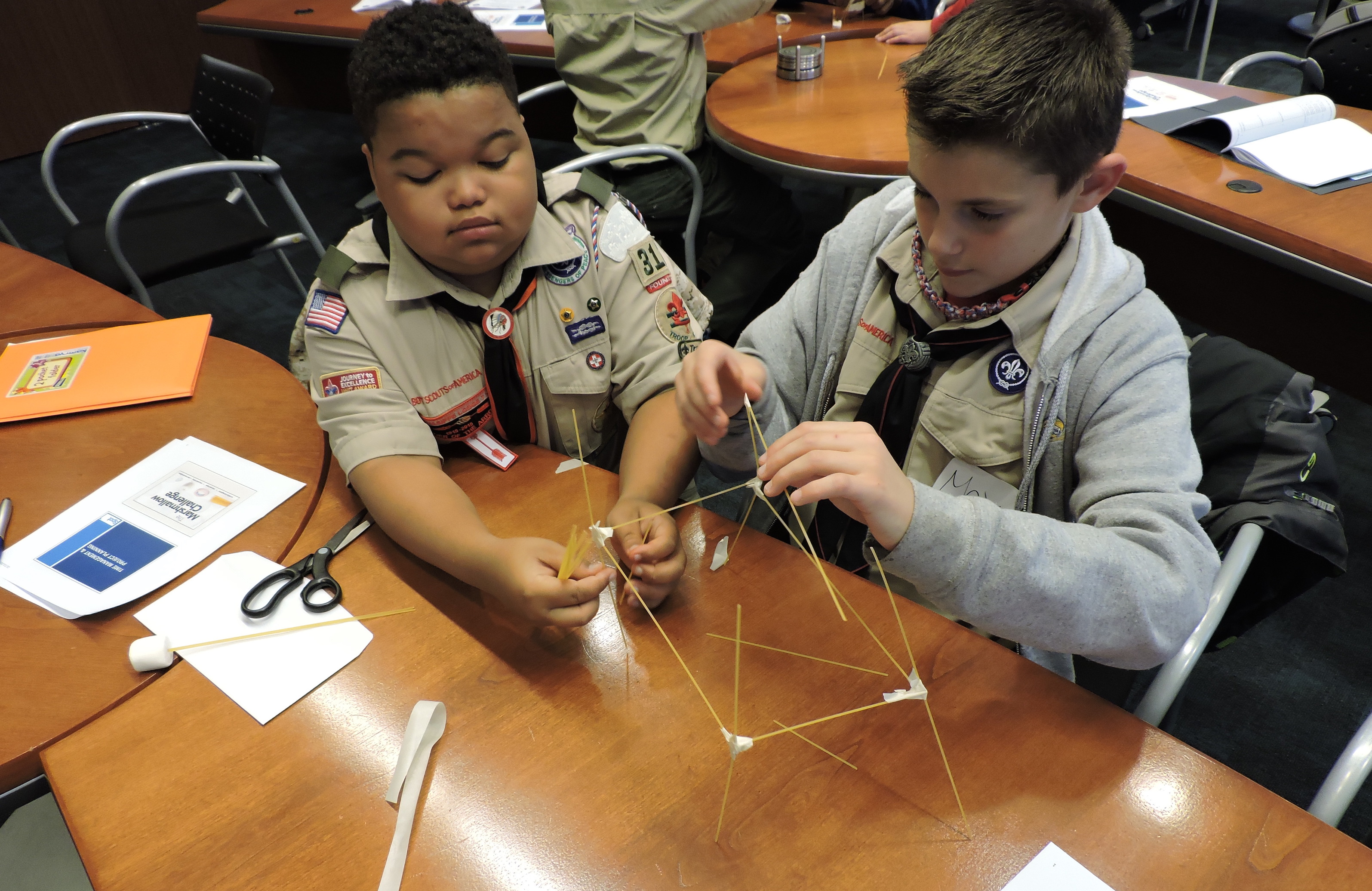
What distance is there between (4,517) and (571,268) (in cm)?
94

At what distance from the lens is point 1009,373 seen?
1157mm

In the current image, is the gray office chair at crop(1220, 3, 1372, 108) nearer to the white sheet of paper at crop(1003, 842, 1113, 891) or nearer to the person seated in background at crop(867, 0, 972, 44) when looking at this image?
the person seated in background at crop(867, 0, 972, 44)

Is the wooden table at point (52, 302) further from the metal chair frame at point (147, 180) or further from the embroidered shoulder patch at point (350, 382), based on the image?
the embroidered shoulder patch at point (350, 382)

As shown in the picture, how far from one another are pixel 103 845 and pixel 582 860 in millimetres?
498

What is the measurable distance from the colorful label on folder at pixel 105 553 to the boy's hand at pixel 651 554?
0.66 metres

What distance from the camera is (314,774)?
3.03 feet

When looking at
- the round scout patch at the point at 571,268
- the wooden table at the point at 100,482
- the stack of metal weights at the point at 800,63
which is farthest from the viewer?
the stack of metal weights at the point at 800,63

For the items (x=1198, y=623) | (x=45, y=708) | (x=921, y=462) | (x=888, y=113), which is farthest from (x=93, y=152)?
(x=1198, y=623)

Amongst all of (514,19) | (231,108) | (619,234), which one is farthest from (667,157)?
(231,108)

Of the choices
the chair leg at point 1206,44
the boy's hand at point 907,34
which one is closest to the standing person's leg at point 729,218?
the boy's hand at point 907,34

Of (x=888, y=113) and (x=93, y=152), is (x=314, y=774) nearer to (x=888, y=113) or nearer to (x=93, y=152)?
(x=888, y=113)

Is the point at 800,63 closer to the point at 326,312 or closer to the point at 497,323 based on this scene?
the point at 497,323

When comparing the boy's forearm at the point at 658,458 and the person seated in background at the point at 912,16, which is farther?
the person seated in background at the point at 912,16

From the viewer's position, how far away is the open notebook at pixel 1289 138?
190cm
